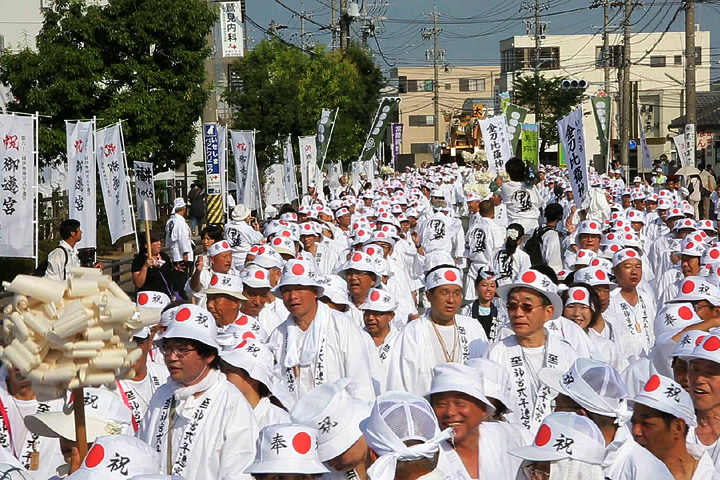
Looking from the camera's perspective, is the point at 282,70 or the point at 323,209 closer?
the point at 323,209

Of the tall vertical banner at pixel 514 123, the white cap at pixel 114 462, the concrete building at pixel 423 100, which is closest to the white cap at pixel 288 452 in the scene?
the white cap at pixel 114 462

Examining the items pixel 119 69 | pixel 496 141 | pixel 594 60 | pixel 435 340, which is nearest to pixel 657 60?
pixel 594 60

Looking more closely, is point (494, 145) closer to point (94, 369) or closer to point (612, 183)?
point (612, 183)

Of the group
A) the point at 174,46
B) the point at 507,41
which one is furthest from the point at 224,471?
the point at 507,41

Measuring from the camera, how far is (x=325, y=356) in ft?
24.7

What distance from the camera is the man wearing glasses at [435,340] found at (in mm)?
7402

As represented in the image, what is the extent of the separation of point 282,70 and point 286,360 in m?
30.2

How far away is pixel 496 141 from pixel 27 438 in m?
19.3

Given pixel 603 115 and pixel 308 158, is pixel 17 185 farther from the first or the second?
pixel 308 158

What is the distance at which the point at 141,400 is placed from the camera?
6.48 metres

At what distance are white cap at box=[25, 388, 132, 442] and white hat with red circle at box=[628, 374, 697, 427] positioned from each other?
7.77 ft

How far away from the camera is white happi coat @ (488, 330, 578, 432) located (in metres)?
6.71

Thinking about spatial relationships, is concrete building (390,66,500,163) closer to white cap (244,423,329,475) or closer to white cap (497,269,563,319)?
white cap (497,269,563,319)

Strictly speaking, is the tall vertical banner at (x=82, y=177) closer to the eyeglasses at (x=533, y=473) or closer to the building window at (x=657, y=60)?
the eyeglasses at (x=533, y=473)
